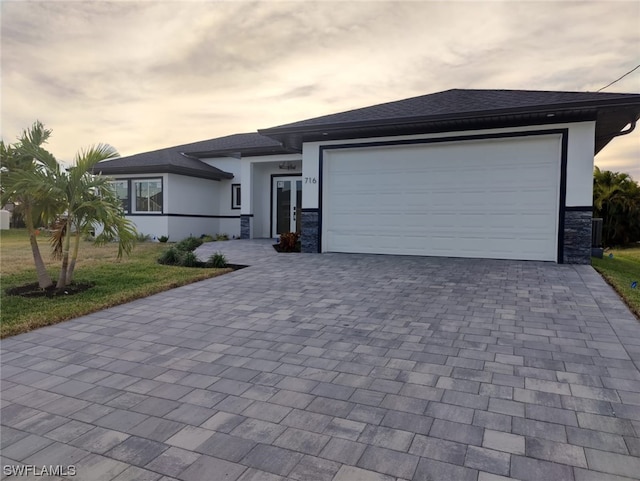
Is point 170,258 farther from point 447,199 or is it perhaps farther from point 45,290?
point 447,199

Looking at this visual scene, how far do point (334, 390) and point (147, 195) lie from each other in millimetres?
14295

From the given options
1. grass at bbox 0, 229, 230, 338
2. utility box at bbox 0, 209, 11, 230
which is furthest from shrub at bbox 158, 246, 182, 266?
utility box at bbox 0, 209, 11, 230

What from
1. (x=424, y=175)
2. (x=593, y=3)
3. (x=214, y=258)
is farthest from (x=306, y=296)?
(x=593, y=3)

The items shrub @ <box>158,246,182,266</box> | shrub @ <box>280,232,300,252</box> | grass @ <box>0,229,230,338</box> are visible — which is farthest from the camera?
shrub @ <box>280,232,300,252</box>

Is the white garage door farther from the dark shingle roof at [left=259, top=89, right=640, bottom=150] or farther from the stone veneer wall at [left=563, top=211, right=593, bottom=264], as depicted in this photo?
the dark shingle roof at [left=259, top=89, right=640, bottom=150]

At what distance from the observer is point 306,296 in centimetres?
602

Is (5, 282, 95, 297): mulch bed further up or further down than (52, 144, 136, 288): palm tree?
further down

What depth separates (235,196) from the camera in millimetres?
16859

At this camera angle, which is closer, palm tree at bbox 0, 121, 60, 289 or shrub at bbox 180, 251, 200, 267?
palm tree at bbox 0, 121, 60, 289

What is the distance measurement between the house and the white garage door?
0.07 ft

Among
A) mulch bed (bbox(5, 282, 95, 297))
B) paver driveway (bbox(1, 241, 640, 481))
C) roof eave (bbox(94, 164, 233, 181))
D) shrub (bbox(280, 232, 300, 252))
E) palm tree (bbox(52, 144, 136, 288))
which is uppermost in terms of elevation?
roof eave (bbox(94, 164, 233, 181))

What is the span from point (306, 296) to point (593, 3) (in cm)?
847

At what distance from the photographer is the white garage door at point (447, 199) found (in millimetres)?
8875

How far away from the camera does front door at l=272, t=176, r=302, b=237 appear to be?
1501cm
